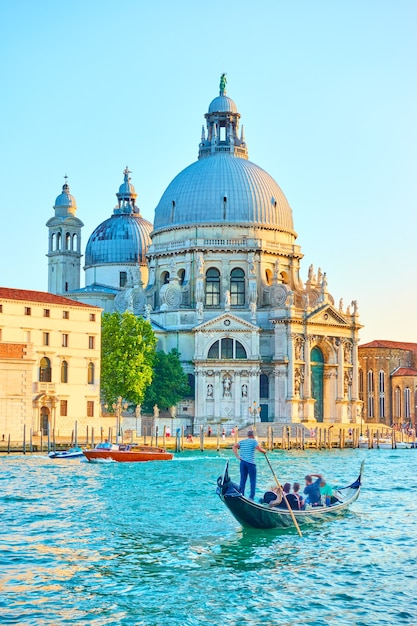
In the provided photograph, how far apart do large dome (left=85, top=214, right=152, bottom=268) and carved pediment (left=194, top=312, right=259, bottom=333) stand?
56.8 ft

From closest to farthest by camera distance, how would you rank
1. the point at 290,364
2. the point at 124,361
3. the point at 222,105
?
the point at 124,361 < the point at 290,364 < the point at 222,105

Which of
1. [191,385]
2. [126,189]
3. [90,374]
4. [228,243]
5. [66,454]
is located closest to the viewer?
[66,454]

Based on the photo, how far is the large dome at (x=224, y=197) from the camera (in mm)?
77375

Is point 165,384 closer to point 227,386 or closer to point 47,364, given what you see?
point 227,386

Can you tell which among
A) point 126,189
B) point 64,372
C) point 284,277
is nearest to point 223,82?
point 126,189

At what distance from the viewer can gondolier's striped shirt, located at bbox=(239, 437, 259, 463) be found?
24391 mm

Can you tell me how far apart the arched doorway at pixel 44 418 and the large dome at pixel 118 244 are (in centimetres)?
3280

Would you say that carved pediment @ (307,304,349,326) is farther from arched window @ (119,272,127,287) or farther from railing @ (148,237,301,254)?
arched window @ (119,272,127,287)

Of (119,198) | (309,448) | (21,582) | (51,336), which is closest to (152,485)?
(21,582)

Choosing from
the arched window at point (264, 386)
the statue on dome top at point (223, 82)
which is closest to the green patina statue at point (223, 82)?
the statue on dome top at point (223, 82)

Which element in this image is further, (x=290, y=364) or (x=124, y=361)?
(x=290, y=364)

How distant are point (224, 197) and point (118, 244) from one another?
1325cm

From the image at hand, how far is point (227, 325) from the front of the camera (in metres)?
71.4

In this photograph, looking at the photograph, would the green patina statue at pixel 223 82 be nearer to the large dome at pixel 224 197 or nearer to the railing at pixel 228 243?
the large dome at pixel 224 197
